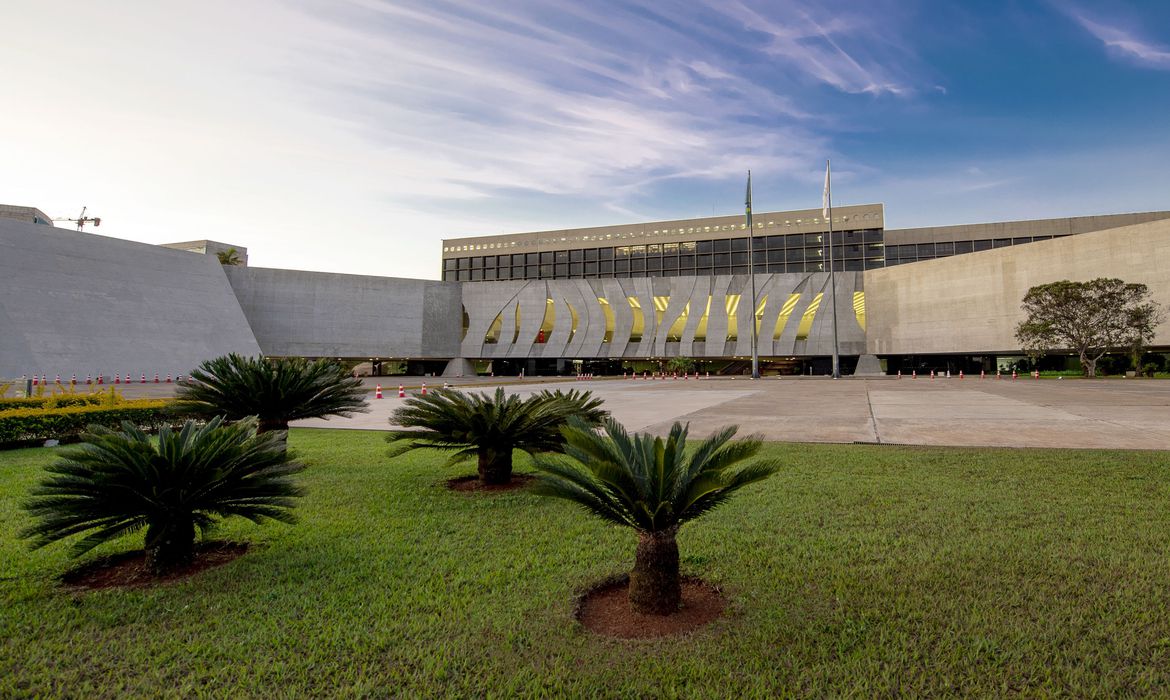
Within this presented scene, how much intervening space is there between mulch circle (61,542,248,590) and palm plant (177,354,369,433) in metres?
3.23

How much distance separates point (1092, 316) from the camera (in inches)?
1459

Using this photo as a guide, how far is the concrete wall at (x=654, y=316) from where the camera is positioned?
183 feet

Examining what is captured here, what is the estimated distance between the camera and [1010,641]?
8.91 feet

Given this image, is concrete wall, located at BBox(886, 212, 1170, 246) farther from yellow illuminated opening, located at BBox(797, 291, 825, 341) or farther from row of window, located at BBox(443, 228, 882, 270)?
yellow illuminated opening, located at BBox(797, 291, 825, 341)

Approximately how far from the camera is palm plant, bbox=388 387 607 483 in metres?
6.27

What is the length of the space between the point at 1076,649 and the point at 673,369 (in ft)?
195

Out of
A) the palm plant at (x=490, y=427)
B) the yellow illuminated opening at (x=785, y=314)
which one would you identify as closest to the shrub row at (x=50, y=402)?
the palm plant at (x=490, y=427)

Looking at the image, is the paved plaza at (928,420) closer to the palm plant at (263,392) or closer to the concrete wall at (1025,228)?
the palm plant at (263,392)

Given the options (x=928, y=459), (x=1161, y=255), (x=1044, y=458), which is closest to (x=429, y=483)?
(x=928, y=459)

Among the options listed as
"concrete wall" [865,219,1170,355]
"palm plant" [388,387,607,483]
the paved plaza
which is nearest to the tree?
"concrete wall" [865,219,1170,355]

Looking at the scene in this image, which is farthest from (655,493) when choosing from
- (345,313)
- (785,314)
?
(345,313)

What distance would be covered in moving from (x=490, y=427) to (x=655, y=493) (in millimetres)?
3539

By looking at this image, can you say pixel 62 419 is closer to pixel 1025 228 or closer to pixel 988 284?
pixel 988 284

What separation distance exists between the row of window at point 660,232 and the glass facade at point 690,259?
1399mm
